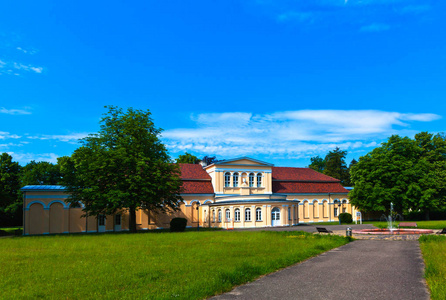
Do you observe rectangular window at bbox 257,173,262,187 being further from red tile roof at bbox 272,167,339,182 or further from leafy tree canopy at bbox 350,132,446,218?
leafy tree canopy at bbox 350,132,446,218

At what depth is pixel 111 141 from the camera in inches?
1506

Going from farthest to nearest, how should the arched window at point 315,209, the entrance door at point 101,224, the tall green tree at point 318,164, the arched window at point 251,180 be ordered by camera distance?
1. the tall green tree at point 318,164
2. the arched window at point 315,209
3. the arched window at point 251,180
4. the entrance door at point 101,224

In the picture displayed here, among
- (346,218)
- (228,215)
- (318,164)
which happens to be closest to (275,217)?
(228,215)

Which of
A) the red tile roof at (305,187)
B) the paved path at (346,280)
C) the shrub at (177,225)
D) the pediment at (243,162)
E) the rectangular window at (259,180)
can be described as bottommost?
the shrub at (177,225)

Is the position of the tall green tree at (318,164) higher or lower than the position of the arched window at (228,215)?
higher

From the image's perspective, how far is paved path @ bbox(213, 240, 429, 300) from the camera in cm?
1000

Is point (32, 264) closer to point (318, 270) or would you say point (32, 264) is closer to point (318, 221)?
point (318, 270)

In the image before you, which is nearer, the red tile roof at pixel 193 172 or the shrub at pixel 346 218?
the shrub at pixel 346 218

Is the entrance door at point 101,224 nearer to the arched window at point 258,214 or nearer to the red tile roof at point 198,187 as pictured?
the red tile roof at point 198,187

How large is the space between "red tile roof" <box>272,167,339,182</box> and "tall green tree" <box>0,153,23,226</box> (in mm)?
41478

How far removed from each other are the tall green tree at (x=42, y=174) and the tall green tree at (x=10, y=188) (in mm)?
1651

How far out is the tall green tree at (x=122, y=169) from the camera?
34406mm

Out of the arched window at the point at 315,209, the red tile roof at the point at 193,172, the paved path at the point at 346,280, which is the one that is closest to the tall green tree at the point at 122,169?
the red tile roof at the point at 193,172

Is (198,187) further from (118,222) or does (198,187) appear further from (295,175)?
(295,175)
